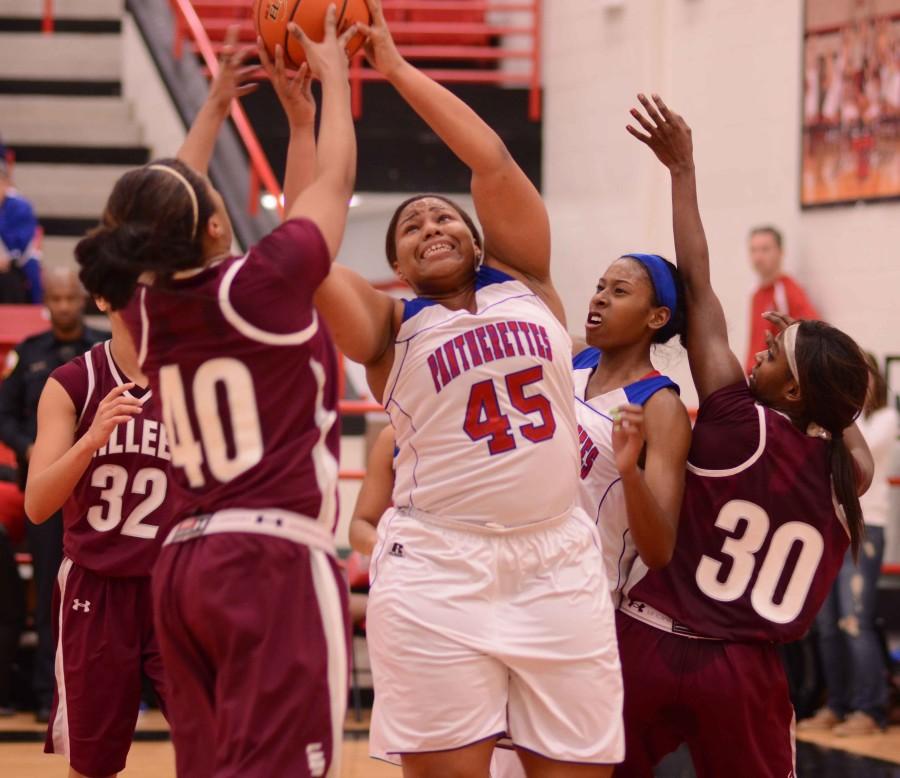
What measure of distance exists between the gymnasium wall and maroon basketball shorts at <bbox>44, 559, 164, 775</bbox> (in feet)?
16.6

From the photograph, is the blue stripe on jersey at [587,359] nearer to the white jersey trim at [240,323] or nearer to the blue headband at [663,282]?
the blue headband at [663,282]

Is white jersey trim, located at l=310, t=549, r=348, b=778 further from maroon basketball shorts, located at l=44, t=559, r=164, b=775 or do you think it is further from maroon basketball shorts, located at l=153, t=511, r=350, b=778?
maroon basketball shorts, located at l=44, t=559, r=164, b=775

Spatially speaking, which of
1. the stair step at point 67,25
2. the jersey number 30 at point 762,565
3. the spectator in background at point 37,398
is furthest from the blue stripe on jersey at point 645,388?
the stair step at point 67,25

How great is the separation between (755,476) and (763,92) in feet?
18.6

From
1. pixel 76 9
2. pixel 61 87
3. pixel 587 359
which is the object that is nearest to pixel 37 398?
pixel 587 359

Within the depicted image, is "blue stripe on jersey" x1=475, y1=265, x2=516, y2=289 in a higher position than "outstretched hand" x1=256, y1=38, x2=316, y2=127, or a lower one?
lower

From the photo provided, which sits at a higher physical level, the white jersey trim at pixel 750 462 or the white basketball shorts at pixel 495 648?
the white jersey trim at pixel 750 462

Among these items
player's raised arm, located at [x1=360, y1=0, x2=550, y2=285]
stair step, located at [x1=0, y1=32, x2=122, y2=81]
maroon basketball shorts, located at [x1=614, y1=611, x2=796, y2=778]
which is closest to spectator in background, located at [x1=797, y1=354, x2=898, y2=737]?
maroon basketball shorts, located at [x1=614, y1=611, x2=796, y2=778]

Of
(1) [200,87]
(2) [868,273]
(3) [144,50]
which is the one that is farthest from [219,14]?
(2) [868,273]

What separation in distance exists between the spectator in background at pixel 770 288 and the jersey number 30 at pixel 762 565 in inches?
180

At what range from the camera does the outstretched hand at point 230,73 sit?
121 inches

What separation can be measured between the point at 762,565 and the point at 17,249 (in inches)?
261

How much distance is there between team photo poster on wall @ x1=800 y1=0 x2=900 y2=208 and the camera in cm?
777

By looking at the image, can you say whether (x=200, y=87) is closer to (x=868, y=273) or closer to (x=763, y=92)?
(x=763, y=92)
